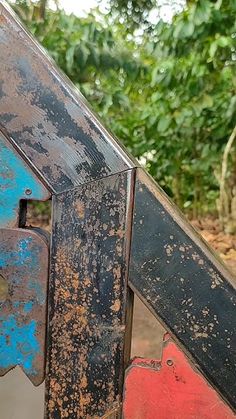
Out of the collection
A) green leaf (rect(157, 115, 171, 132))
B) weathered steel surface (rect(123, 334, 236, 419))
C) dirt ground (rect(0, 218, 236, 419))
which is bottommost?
weathered steel surface (rect(123, 334, 236, 419))

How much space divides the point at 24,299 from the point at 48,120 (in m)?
0.26

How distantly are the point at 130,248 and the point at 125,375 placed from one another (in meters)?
0.19

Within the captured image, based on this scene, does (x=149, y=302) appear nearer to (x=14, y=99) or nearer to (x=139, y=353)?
(x=14, y=99)

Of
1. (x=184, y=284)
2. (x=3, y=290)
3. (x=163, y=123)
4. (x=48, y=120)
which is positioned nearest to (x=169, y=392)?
(x=184, y=284)

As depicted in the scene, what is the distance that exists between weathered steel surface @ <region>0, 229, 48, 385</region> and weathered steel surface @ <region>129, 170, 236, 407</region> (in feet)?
0.46

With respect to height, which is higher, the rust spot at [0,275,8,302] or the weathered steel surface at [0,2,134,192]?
the weathered steel surface at [0,2,134,192]

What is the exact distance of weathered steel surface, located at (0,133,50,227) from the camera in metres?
0.69

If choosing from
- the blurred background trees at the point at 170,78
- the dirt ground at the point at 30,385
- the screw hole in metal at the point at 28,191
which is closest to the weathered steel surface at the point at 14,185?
the screw hole in metal at the point at 28,191

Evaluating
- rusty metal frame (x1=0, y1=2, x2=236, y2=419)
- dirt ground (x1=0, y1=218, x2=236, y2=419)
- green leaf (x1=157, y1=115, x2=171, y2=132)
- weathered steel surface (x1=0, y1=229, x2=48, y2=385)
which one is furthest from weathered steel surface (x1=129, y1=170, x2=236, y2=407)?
green leaf (x1=157, y1=115, x2=171, y2=132)

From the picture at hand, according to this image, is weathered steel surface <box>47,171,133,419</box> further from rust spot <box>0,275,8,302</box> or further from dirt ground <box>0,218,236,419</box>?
dirt ground <box>0,218,236,419</box>

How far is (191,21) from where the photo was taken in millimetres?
2809

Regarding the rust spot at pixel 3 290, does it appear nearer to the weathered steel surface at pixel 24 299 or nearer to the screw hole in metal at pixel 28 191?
the weathered steel surface at pixel 24 299

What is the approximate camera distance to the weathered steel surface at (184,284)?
25.1 inches

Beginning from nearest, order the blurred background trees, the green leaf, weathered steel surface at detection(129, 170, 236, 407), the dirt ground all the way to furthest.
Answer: weathered steel surface at detection(129, 170, 236, 407) < the dirt ground < the blurred background trees < the green leaf
